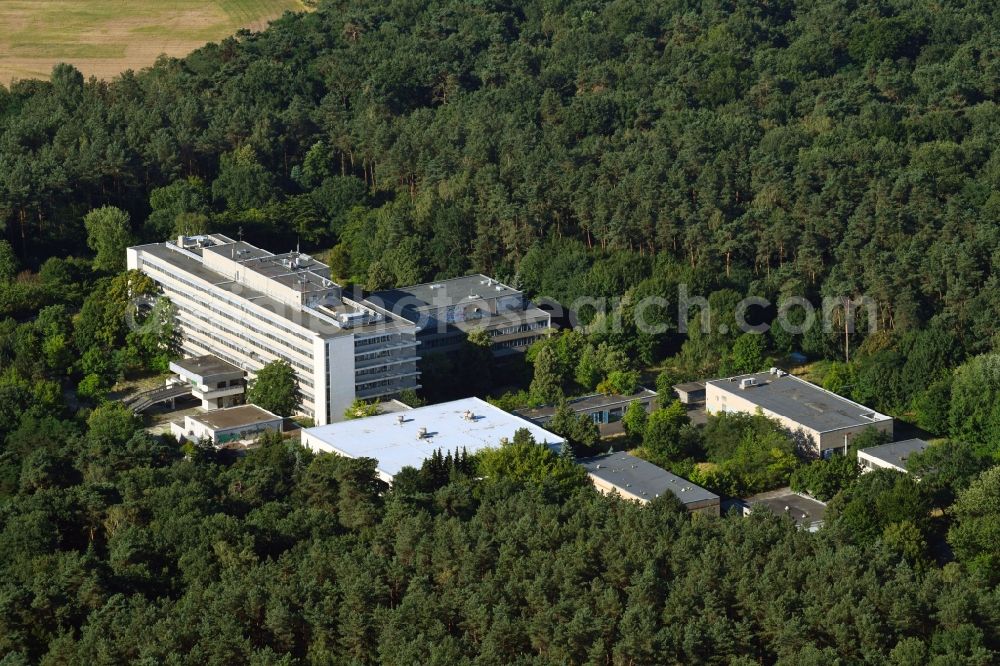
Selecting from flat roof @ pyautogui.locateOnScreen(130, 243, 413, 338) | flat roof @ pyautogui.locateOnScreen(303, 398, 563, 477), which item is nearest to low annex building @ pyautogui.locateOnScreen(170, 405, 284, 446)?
flat roof @ pyautogui.locateOnScreen(303, 398, 563, 477)

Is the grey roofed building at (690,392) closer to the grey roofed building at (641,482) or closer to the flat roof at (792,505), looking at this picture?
the grey roofed building at (641,482)

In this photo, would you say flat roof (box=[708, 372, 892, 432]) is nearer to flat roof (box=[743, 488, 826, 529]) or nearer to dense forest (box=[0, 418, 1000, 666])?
flat roof (box=[743, 488, 826, 529])

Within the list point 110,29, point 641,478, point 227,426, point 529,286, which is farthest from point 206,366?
point 110,29

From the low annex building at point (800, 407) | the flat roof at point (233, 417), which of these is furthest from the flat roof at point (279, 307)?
the low annex building at point (800, 407)

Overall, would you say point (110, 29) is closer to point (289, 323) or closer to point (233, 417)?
point (289, 323)

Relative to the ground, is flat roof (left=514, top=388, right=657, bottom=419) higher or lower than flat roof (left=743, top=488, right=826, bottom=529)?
lower

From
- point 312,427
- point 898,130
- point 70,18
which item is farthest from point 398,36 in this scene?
point 312,427
